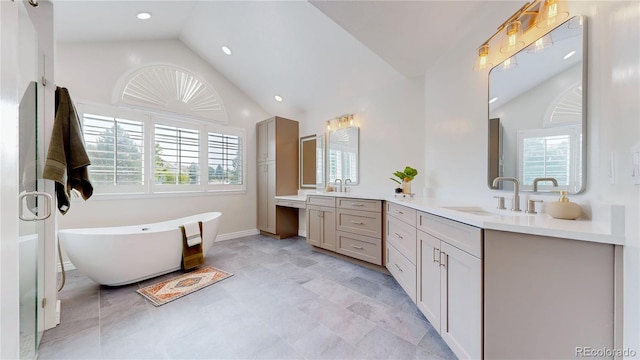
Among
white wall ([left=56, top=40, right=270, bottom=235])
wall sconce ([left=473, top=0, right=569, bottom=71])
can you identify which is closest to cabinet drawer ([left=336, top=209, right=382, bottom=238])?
wall sconce ([left=473, top=0, right=569, bottom=71])

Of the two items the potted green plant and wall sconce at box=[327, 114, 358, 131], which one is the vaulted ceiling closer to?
wall sconce at box=[327, 114, 358, 131]

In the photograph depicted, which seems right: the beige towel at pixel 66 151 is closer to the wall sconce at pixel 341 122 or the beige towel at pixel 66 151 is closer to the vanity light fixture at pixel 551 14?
the wall sconce at pixel 341 122

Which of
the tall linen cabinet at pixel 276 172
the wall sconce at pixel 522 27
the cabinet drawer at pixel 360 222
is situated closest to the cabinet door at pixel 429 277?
the cabinet drawer at pixel 360 222

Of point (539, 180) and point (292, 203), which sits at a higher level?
point (539, 180)

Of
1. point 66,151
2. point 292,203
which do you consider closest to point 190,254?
point 66,151

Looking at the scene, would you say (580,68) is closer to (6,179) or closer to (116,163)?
(6,179)

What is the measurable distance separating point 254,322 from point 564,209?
214 cm

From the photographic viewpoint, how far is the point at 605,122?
1156 mm

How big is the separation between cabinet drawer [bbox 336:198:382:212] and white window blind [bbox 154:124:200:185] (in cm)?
254

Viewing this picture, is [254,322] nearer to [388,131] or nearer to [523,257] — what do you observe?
[523,257]

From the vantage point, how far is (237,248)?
12.2 feet

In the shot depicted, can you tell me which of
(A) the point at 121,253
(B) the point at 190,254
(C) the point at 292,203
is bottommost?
(B) the point at 190,254

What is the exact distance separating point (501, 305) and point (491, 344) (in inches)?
8.3

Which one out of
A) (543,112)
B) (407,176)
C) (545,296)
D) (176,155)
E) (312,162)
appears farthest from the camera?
(312,162)
